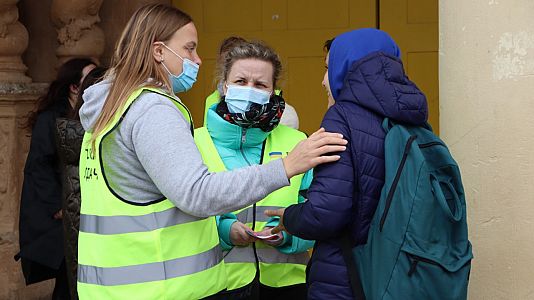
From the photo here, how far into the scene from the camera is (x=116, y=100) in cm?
258

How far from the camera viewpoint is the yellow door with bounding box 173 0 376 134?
605 centimetres

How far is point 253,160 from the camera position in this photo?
11.3 ft

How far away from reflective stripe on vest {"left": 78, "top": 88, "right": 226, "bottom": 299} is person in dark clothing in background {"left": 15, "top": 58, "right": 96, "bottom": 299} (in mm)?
2181

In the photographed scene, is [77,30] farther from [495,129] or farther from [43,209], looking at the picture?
[495,129]

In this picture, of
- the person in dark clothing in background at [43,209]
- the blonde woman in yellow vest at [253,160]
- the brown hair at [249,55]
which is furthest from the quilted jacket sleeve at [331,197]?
the person in dark clothing in background at [43,209]

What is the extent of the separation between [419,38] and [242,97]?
2.83 meters

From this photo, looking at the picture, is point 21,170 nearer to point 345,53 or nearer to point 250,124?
point 250,124

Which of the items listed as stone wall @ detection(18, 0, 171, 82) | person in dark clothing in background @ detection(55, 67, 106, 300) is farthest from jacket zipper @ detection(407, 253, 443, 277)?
stone wall @ detection(18, 0, 171, 82)

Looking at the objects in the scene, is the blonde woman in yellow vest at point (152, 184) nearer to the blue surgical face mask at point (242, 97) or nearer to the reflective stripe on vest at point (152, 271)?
the reflective stripe on vest at point (152, 271)

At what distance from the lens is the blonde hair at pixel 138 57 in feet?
8.48

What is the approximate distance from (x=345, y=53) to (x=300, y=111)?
339 centimetres

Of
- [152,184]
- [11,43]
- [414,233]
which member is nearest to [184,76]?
[152,184]

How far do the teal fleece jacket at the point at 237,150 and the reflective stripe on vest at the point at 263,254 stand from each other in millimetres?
30

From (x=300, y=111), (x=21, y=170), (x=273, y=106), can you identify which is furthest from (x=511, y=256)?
(x=21, y=170)
